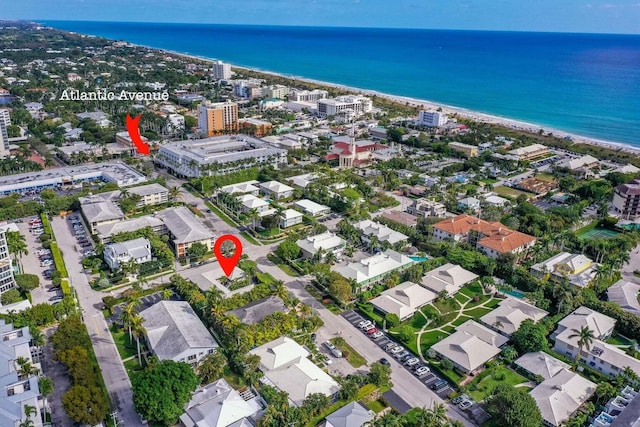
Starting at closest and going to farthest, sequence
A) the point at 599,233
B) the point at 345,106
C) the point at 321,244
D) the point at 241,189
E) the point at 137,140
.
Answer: the point at 321,244
the point at 599,233
the point at 241,189
the point at 137,140
the point at 345,106

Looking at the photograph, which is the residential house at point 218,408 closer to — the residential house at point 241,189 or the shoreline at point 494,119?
the residential house at point 241,189

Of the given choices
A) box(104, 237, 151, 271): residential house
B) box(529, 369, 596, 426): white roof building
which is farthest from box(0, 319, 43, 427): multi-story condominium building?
box(529, 369, 596, 426): white roof building

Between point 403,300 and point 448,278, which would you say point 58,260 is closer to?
point 403,300

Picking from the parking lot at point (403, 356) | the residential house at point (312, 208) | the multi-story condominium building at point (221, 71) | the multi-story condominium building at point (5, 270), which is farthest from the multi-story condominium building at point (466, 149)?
the multi-story condominium building at point (221, 71)

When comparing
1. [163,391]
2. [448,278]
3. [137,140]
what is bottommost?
[448,278]

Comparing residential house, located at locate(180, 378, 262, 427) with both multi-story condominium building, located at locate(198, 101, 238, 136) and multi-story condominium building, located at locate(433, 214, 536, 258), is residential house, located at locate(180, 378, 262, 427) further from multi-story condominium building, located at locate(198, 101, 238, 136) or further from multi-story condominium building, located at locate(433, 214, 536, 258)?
multi-story condominium building, located at locate(198, 101, 238, 136)

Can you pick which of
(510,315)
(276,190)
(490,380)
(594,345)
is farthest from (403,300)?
(276,190)

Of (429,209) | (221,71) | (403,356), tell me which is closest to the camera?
(403,356)
